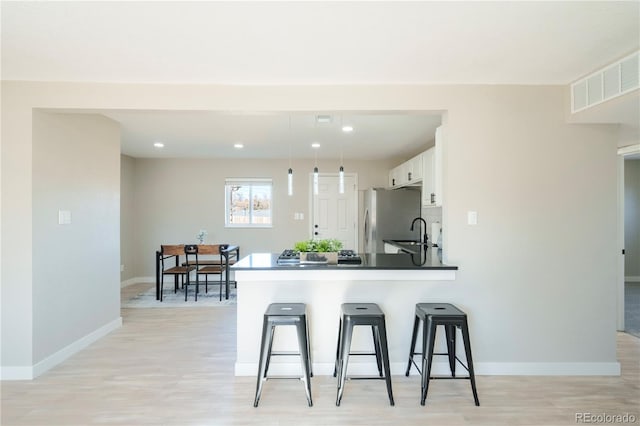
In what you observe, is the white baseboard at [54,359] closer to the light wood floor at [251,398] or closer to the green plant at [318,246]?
the light wood floor at [251,398]

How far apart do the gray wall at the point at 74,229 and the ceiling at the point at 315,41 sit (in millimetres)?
666

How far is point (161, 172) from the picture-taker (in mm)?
6273

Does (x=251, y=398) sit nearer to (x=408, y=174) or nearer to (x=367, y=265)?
(x=367, y=265)

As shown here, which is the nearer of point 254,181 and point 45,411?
point 45,411

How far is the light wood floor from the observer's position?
6.88 feet

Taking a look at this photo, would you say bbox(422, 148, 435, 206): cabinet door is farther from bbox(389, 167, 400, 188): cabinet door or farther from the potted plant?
the potted plant

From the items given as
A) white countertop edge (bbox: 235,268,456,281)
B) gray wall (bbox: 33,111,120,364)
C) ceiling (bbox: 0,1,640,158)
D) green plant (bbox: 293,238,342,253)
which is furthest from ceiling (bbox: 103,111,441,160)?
white countertop edge (bbox: 235,268,456,281)

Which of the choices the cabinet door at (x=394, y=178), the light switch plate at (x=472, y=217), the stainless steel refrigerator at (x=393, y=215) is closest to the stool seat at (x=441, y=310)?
the light switch plate at (x=472, y=217)

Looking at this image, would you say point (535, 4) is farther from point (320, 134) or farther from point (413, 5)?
point (320, 134)

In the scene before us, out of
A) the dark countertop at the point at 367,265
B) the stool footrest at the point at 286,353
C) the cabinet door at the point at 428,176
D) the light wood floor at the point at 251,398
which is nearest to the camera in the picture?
the light wood floor at the point at 251,398

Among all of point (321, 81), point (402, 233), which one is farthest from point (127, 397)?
point (402, 233)

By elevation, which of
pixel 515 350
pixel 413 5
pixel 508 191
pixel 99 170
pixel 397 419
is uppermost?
pixel 413 5

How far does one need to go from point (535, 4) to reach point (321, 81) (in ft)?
4.67

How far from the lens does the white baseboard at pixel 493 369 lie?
2.63 metres
